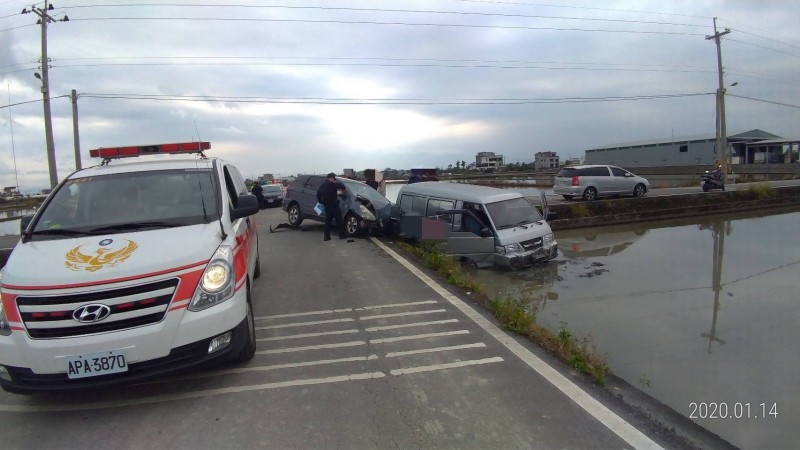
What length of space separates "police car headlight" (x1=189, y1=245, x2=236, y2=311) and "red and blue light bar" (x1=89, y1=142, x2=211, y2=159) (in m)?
2.76

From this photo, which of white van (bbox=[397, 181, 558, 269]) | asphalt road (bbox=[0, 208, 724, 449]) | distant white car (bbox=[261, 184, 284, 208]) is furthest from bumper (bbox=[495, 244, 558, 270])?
distant white car (bbox=[261, 184, 284, 208])

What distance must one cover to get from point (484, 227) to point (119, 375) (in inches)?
326

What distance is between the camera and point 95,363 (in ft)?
10.6

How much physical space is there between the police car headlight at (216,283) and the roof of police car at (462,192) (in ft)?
25.0

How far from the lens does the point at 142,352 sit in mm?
3303

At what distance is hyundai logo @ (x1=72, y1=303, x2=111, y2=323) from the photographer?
3219 mm

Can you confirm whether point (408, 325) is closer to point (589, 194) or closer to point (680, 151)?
point (589, 194)

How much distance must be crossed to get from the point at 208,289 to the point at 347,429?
1.55m

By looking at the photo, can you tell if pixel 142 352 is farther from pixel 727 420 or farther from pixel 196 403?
pixel 727 420

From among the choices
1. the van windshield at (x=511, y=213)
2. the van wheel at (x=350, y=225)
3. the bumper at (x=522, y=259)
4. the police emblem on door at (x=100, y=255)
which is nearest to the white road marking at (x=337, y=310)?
the police emblem on door at (x=100, y=255)

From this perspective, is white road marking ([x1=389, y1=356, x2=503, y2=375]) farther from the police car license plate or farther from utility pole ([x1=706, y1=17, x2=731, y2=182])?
utility pole ([x1=706, y1=17, x2=731, y2=182])

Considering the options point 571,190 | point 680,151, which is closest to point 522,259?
point 571,190

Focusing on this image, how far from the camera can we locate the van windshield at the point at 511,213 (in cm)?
1056

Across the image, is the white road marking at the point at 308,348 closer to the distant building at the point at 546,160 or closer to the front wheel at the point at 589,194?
the front wheel at the point at 589,194
